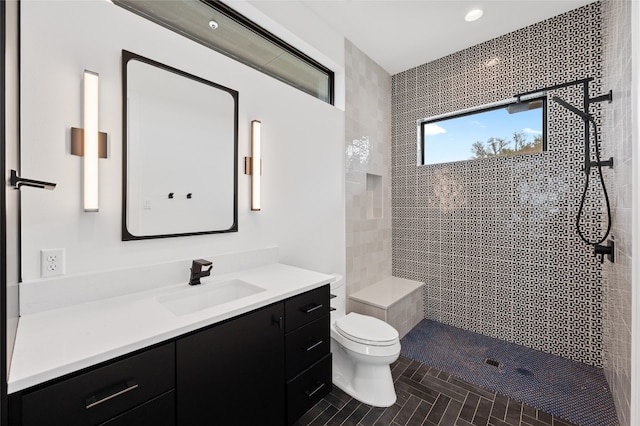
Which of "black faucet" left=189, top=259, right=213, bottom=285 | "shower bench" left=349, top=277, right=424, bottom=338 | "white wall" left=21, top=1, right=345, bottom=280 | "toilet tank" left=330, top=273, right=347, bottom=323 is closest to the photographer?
"white wall" left=21, top=1, right=345, bottom=280

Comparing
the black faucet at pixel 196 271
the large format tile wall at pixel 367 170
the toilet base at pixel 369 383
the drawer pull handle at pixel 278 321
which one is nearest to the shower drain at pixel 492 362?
the toilet base at pixel 369 383

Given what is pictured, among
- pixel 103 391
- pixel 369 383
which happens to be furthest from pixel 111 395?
pixel 369 383

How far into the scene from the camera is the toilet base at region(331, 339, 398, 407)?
6.15ft

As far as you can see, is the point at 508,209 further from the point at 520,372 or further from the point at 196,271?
the point at 196,271

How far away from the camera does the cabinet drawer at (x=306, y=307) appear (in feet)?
4.77

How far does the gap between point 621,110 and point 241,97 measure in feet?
7.57

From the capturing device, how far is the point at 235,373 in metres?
1.20

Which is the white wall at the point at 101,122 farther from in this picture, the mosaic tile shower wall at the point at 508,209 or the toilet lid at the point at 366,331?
the mosaic tile shower wall at the point at 508,209

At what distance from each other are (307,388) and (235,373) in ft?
1.78

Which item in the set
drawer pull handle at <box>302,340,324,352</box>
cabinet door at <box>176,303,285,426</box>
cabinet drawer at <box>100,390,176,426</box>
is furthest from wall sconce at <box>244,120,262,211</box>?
cabinet drawer at <box>100,390,176,426</box>

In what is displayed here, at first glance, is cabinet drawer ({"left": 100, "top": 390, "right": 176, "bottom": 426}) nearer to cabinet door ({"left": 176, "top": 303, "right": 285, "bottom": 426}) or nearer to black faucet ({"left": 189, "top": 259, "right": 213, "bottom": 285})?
cabinet door ({"left": 176, "top": 303, "right": 285, "bottom": 426})

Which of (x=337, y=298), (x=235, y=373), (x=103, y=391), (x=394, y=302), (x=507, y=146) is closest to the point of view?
(x=103, y=391)

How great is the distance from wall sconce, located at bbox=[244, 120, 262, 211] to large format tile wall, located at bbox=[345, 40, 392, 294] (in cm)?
107

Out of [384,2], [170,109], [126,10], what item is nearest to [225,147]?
[170,109]
